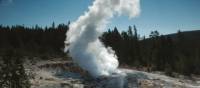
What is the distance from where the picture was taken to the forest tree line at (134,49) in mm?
60703

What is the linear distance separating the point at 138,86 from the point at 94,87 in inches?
A: 184

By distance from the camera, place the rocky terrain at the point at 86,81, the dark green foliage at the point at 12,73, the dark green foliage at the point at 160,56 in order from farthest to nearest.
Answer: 1. the dark green foliage at the point at 160,56
2. the rocky terrain at the point at 86,81
3. the dark green foliage at the point at 12,73

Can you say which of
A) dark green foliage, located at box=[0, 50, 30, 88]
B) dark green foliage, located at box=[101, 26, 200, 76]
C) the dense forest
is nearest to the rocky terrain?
the dense forest

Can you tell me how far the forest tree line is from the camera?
6070 centimetres

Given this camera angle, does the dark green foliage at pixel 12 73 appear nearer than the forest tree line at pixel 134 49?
Yes

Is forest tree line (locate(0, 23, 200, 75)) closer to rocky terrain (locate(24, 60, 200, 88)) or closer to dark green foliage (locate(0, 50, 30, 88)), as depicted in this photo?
rocky terrain (locate(24, 60, 200, 88))

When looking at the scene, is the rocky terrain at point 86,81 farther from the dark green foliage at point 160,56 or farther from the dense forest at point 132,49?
the dark green foliage at point 160,56

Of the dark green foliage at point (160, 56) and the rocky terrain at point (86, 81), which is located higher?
the dark green foliage at point (160, 56)

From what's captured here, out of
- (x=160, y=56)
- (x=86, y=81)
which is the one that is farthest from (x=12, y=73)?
(x=160, y=56)

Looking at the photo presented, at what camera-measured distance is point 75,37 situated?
4278 cm

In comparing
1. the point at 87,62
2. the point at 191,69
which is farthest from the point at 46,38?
the point at 87,62

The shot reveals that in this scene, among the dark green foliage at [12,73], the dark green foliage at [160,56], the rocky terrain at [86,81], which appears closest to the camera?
the dark green foliage at [12,73]

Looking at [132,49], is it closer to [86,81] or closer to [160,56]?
[160,56]

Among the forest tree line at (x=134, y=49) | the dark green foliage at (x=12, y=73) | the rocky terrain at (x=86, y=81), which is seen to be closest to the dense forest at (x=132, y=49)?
the forest tree line at (x=134, y=49)
